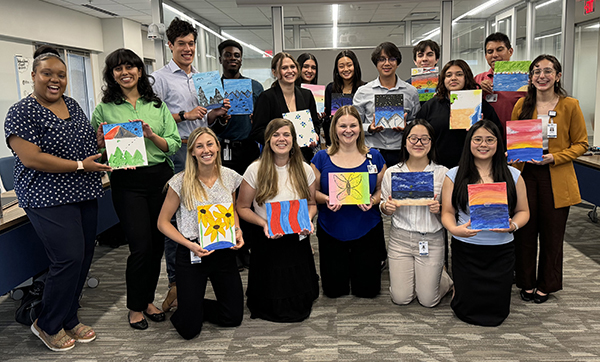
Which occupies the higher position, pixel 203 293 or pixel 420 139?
pixel 420 139

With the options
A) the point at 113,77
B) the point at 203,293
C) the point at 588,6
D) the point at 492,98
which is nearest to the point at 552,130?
the point at 492,98

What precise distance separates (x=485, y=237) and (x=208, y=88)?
191cm

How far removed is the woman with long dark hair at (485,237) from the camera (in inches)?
99.5

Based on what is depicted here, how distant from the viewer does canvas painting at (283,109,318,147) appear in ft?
9.94

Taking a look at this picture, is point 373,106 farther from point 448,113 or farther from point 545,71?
point 545,71

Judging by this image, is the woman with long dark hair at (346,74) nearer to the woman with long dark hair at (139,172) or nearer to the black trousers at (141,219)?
the woman with long dark hair at (139,172)

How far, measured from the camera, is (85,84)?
10.4m

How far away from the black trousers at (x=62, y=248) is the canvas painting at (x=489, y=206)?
2.09 meters

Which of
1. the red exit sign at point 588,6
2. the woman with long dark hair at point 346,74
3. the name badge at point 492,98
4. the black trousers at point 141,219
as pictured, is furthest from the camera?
the red exit sign at point 588,6

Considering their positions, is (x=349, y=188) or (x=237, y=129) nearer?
(x=349, y=188)

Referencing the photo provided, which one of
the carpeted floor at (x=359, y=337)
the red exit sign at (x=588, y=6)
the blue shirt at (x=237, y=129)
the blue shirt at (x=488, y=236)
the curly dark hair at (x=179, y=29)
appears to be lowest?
the carpeted floor at (x=359, y=337)

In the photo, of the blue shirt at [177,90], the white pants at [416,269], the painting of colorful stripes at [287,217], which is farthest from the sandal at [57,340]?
the white pants at [416,269]

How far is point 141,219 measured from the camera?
2.52 m

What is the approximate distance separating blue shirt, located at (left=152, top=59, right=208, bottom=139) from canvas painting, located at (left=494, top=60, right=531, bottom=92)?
204 centimetres
